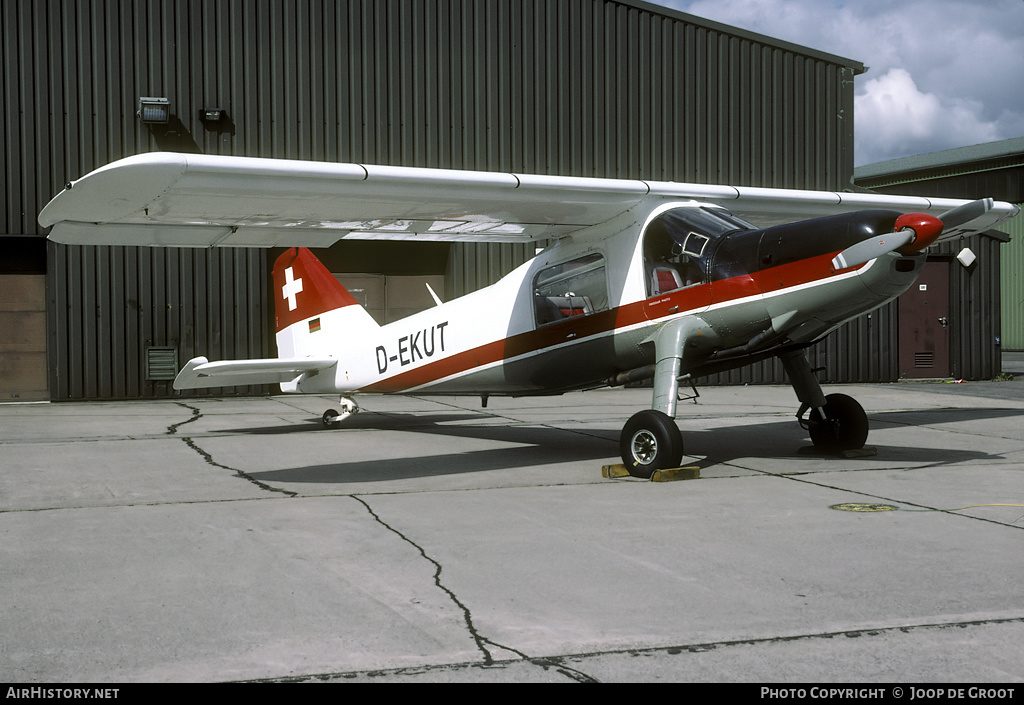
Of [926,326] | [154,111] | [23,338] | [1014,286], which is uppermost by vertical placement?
[154,111]

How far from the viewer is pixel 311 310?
36.3 ft

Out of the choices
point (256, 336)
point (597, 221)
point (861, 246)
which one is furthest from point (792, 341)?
point (256, 336)

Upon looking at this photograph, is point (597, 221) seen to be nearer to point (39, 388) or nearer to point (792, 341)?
point (792, 341)

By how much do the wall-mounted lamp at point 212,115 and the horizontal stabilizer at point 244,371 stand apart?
23.9 ft

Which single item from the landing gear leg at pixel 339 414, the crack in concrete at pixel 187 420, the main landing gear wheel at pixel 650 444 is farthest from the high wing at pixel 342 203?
the crack in concrete at pixel 187 420

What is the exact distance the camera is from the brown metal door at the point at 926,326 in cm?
2006

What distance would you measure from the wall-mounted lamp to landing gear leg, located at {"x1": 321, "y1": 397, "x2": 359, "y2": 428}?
Result: 7638mm

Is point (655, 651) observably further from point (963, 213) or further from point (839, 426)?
point (839, 426)

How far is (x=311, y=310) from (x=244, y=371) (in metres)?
1.65

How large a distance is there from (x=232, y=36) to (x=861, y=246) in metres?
13.6

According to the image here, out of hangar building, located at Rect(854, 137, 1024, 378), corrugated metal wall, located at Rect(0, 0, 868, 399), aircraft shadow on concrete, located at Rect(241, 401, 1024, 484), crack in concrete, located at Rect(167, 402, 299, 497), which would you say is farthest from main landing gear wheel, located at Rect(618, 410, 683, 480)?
hangar building, located at Rect(854, 137, 1024, 378)

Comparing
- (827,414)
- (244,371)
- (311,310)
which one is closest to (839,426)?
(827,414)

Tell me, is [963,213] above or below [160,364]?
above

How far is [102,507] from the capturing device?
232 inches
